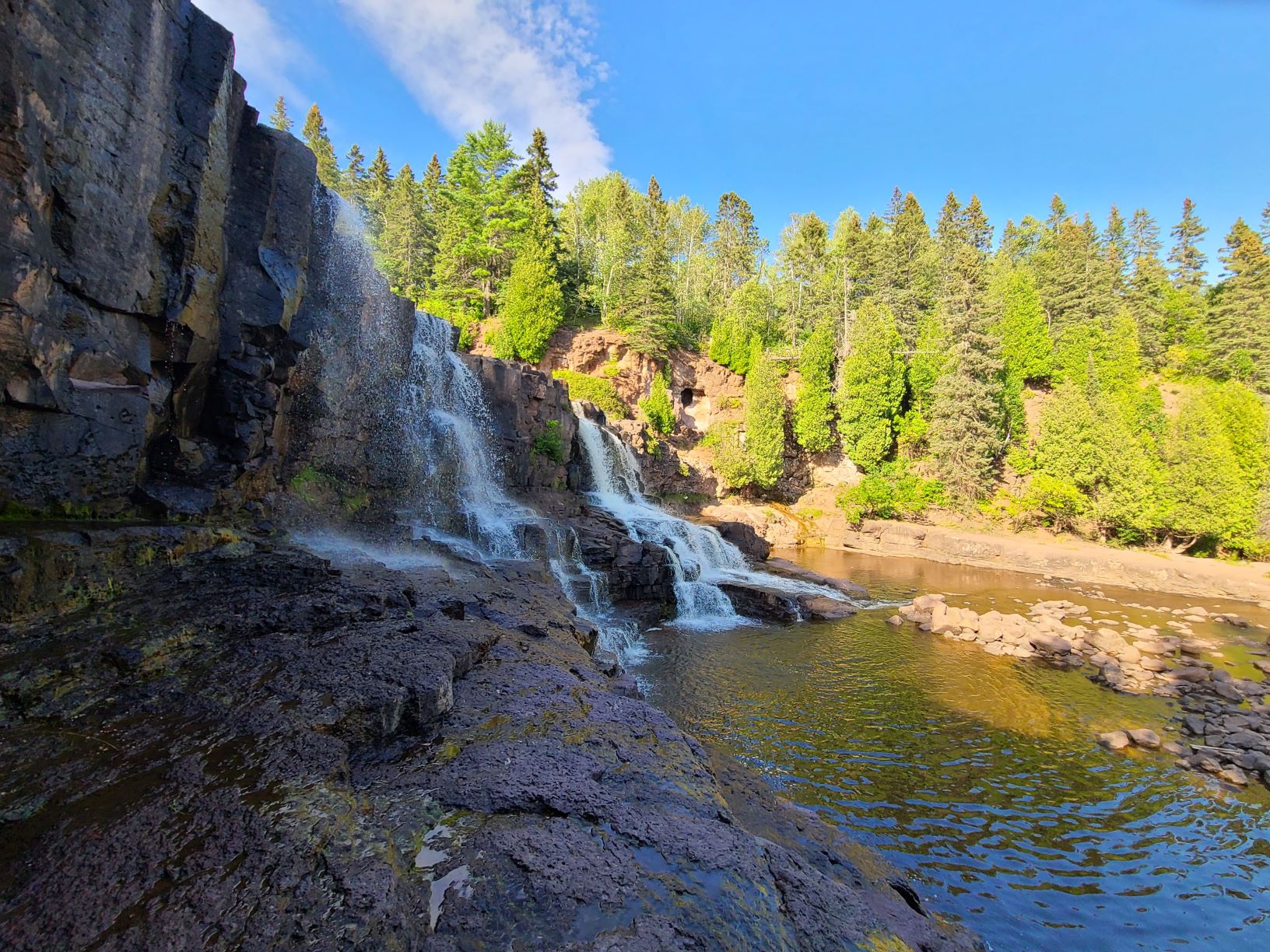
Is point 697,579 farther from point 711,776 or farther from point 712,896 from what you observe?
point 712,896

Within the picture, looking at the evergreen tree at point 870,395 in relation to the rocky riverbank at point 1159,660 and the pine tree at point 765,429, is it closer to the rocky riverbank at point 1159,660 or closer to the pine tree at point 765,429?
the pine tree at point 765,429

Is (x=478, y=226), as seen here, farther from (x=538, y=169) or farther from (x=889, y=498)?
(x=889, y=498)

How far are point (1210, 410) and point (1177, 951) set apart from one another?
93.8 ft

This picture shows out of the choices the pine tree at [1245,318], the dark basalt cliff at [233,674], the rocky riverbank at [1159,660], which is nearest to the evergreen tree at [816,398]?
the rocky riverbank at [1159,660]

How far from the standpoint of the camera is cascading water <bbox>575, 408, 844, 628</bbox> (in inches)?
615

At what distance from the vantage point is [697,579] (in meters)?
16.7

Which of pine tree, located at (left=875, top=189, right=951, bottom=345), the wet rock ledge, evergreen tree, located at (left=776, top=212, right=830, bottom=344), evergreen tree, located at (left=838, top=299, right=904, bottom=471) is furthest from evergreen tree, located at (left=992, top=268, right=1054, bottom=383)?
the wet rock ledge

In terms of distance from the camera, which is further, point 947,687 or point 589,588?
point 589,588

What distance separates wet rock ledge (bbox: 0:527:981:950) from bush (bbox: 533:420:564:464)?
13828 millimetres

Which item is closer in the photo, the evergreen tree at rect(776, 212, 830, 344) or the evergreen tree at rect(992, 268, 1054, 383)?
Answer: the evergreen tree at rect(992, 268, 1054, 383)

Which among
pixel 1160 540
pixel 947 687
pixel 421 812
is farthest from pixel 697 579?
pixel 1160 540

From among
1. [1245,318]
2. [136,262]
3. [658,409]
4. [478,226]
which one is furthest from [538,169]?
[1245,318]

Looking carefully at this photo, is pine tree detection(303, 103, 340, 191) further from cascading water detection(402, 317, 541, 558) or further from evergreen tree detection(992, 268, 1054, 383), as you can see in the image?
evergreen tree detection(992, 268, 1054, 383)

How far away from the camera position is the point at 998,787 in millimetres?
7305
